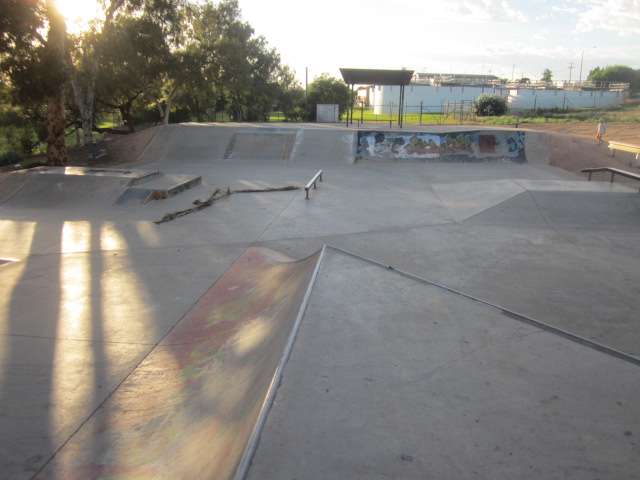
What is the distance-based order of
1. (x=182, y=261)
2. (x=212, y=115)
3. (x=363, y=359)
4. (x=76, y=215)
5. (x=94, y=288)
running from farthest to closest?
(x=212, y=115) → (x=76, y=215) → (x=182, y=261) → (x=94, y=288) → (x=363, y=359)

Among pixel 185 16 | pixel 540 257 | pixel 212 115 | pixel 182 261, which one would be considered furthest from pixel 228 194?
pixel 212 115

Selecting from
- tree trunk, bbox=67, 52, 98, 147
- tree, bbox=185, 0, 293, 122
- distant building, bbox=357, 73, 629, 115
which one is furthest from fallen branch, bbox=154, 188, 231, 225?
distant building, bbox=357, 73, 629, 115

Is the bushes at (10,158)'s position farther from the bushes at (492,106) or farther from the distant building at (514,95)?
the distant building at (514,95)

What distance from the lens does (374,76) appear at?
A: 23469 mm

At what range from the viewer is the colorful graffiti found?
20.6 meters

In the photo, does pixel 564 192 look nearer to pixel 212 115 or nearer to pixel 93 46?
pixel 93 46

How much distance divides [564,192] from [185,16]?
23.2m

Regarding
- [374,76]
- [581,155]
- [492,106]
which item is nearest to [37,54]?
[374,76]

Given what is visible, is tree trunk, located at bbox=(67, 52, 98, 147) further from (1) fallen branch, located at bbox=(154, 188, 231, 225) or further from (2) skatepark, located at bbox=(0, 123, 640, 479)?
(1) fallen branch, located at bbox=(154, 188, 231, 225)

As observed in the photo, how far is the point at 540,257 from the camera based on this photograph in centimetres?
740

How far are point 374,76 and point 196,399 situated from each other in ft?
73.5

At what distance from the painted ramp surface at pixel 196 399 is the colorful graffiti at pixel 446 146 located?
16.1 metres

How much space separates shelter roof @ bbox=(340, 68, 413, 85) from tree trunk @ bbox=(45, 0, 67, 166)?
39.7 feet

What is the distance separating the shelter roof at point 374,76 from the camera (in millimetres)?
22234
